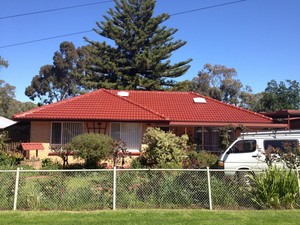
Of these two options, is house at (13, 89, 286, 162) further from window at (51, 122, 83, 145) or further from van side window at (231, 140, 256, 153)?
van side window at (231, 140, 256, 153)

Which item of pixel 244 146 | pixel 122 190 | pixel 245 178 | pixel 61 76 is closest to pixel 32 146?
pixel 122 190

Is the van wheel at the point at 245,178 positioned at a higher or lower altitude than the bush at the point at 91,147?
lower

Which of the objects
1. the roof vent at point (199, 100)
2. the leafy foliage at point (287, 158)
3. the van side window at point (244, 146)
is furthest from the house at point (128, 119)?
the leafy foliage at point (287, 158)

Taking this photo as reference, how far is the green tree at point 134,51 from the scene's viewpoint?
124 feet

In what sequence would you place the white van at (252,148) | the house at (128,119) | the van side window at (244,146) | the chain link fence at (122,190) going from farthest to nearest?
the house at (128,119), the van side window at (244,146), the white van at (252,148), the chain link fence at (122,190)

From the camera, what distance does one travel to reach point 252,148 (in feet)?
41.9

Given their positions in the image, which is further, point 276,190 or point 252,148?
point 252,148

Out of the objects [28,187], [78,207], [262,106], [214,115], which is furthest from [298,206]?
[262,106]

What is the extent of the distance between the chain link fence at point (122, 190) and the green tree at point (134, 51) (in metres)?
27.8

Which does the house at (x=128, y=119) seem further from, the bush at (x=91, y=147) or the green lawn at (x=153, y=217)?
the green lawn at (x=153, y=217)

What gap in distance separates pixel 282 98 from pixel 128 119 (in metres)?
40.9

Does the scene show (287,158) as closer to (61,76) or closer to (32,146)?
(32,146)

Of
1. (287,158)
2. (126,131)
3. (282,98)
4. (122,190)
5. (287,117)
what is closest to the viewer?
(122,190)

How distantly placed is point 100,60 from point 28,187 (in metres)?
30.3
